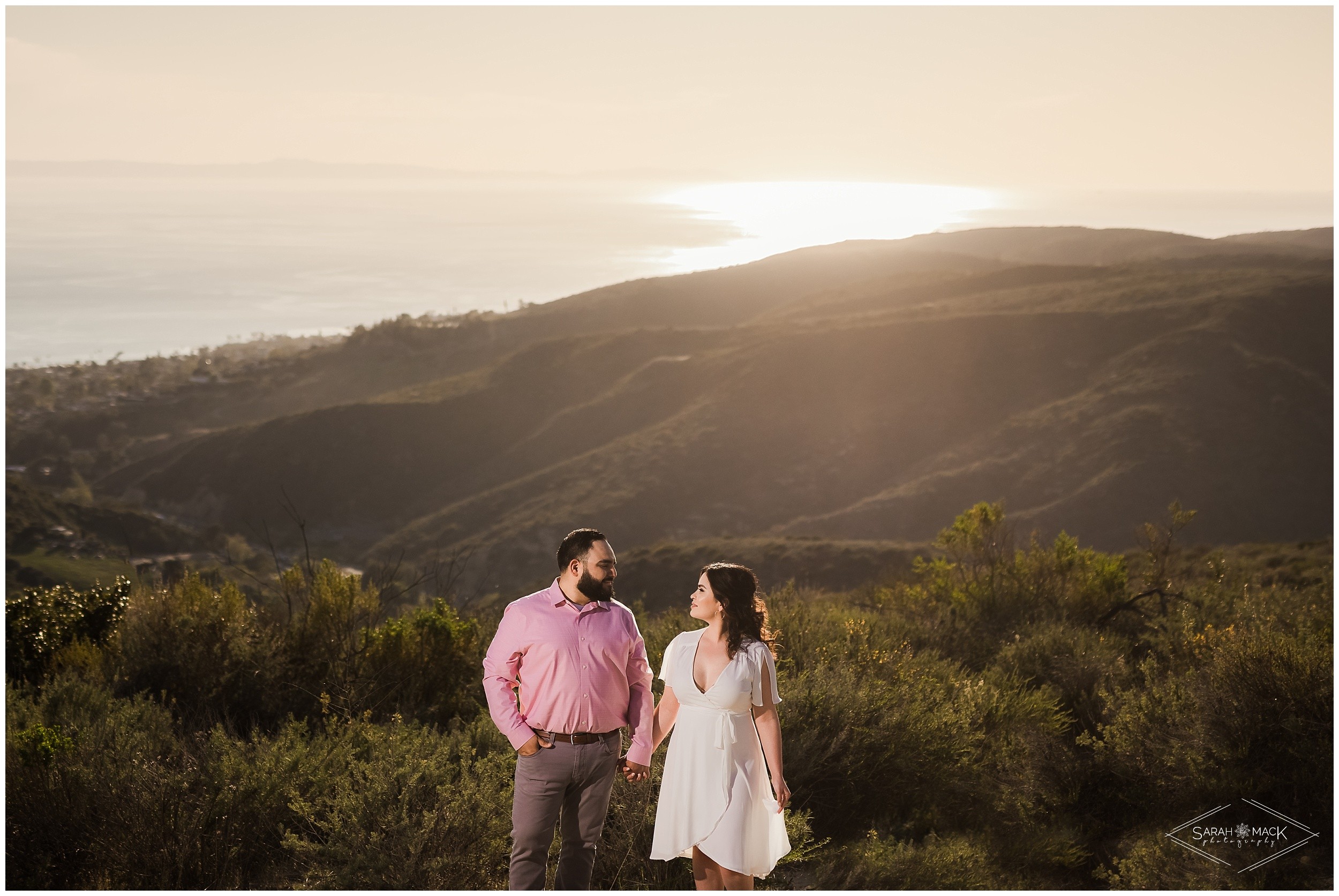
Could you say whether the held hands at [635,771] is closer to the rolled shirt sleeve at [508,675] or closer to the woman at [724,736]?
the woman at [724,736]

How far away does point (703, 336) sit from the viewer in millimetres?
70000

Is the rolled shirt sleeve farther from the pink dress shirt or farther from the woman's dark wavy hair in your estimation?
the woman's dark wavy hair

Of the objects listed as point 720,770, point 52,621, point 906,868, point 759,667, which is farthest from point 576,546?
point 52,621

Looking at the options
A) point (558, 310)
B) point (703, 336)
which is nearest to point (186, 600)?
point (703, 336)

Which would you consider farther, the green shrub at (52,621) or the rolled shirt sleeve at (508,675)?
the green shrub at (52,621)

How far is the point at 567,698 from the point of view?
3.69 metres

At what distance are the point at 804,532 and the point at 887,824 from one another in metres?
37.8

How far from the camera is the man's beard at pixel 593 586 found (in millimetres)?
3701

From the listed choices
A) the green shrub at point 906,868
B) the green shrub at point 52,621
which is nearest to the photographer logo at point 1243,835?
the green shrub at point 906,868

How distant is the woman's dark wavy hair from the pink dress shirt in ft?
1.12

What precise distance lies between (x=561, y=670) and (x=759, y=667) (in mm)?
756

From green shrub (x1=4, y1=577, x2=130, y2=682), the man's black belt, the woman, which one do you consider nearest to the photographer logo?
the woman

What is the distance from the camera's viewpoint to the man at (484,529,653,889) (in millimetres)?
3697

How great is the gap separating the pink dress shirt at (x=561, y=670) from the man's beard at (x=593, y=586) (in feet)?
0.12
